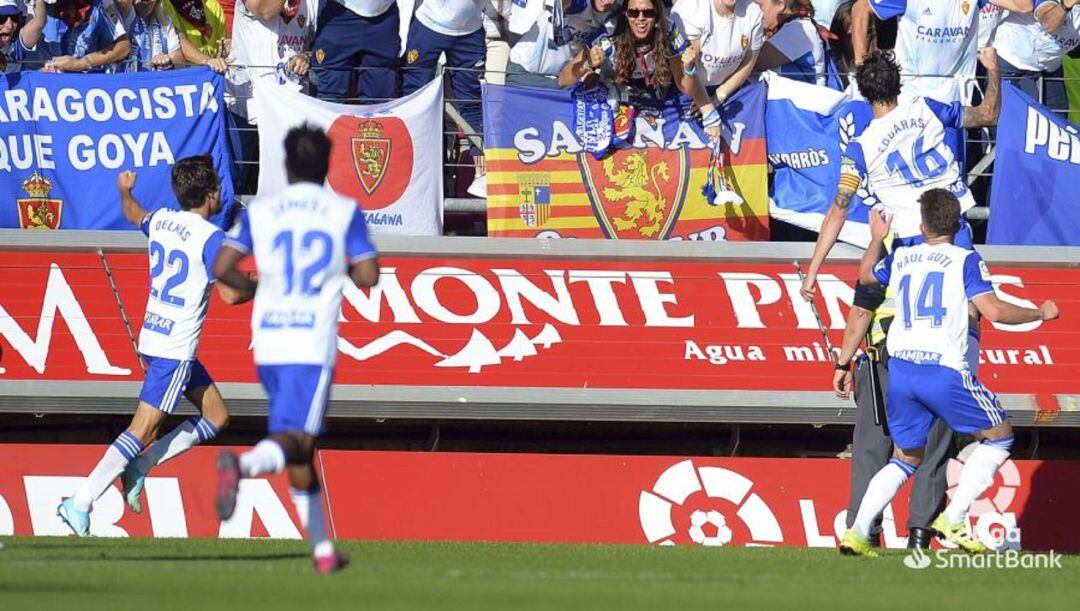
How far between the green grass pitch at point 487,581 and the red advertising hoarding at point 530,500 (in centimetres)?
223

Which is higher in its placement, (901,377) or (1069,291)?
(901,377)

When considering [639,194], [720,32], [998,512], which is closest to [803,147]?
[720,32]

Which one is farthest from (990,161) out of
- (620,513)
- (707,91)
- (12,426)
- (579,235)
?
(12,426)

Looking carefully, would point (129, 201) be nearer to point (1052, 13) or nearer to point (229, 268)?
point (229, 268)

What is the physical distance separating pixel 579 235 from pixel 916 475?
148 inches

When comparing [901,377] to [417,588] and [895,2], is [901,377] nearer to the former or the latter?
[417,588]

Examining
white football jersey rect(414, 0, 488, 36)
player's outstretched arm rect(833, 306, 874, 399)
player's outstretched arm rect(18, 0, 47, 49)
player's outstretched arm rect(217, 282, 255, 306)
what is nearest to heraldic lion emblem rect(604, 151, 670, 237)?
white football jersey rect(414, 0, 488, 36)

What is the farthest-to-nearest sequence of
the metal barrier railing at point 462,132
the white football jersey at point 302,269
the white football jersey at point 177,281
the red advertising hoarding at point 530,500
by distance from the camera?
the metal barrier railing at point 462,132 < the red advertising hoarding at point 530,500 < the white football jersey at point 177,281 < the white football jersey at point 302,269

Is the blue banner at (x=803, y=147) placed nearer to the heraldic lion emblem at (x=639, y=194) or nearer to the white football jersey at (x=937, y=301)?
the heraldic lion emblem at (x=639, y=194)

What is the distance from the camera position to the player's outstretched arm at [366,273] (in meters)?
7.34

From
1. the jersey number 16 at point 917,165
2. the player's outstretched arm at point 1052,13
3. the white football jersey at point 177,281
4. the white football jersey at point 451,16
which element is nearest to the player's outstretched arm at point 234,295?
the white football jersey at point 177,281

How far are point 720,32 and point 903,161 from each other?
273 cm

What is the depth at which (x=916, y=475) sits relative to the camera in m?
11.1

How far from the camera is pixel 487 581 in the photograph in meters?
7.48
